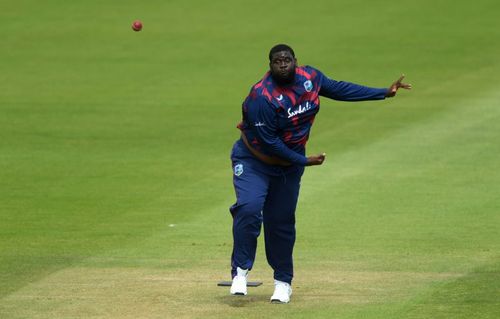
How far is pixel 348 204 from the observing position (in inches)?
631

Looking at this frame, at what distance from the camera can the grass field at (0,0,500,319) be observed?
11.7 m

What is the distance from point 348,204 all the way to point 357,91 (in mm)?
4826

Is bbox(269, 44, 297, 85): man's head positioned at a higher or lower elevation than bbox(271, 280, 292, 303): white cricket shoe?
higher

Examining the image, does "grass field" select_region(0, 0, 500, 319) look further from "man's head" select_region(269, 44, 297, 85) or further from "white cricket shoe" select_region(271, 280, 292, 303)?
"man's head" select_region(269, 44, 297, 85)

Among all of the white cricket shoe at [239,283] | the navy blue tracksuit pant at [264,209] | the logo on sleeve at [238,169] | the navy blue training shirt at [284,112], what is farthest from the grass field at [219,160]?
the navy blue training shirt at [284,112]

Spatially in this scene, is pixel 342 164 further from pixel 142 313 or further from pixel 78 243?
pixel 142 313

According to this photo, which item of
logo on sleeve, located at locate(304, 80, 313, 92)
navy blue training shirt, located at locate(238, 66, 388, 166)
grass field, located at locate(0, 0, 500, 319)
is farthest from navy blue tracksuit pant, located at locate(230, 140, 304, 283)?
logo on sleeve, located at locate(304, 80, 313, 92)

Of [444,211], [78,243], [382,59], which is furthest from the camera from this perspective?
[382,59]

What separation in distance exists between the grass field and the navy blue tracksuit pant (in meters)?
0.37

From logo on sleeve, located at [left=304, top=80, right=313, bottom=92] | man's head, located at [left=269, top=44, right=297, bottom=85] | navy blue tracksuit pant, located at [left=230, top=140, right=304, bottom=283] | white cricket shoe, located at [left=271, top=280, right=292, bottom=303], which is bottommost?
white cricket shoe, located at [left=271, top=280, right=292, bottom=303]

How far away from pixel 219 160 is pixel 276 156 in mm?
8198

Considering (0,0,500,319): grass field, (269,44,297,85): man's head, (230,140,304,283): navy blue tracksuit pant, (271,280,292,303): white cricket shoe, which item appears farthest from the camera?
(0,0,500,319): grass field

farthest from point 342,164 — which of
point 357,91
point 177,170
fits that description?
point 357,91

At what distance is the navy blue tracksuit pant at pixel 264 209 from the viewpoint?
434 inches
